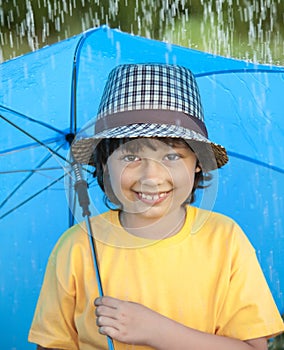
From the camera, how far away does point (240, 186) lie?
7.98ft

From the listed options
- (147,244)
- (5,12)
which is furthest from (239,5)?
(147,244)

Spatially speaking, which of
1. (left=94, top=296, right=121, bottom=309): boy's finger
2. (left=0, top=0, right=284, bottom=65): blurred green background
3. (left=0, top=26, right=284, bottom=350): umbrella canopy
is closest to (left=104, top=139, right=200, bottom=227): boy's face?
(left=94, top=296, right=121, bottom=309): boy's finger

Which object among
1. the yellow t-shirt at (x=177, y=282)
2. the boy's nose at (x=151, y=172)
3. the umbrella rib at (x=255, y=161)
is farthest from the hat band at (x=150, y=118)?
the umbrella rib at (x=255, y=161)

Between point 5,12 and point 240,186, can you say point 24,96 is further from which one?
point 5,12

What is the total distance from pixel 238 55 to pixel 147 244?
5.59m

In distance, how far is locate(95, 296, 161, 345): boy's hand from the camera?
1.63m

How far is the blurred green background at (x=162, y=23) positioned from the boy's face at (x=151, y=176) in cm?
545

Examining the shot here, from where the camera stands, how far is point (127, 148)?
1.70 metres

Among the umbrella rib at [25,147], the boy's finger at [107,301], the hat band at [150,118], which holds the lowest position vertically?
the boy's finger at [107,301]

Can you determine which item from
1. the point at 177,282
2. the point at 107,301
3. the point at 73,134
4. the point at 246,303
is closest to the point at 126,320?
the point at 107,301

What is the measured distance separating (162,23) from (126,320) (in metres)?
5.92

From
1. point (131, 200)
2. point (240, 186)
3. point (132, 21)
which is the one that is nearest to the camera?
point (131, 200)

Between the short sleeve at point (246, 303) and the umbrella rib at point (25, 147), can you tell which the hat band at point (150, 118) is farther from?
the umbrella rib at point (25, 147)

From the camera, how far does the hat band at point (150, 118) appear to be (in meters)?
1.74
